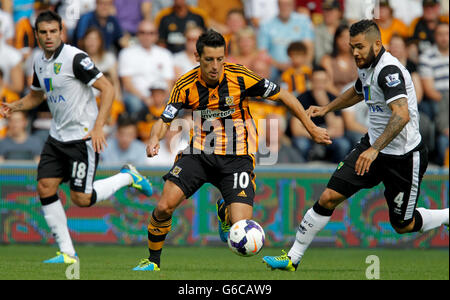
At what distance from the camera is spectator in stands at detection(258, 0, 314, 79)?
1625 cm

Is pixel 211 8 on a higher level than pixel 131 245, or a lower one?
higher

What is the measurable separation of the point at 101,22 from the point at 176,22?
1.43 meters

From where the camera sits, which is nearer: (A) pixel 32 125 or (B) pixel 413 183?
(B) pixel 413 183

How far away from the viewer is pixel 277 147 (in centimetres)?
1445

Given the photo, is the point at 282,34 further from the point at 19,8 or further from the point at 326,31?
the point at 19,8

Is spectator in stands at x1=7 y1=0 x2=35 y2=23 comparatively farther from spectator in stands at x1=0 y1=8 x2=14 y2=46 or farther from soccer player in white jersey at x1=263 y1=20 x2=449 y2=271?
soccer player in white jersey at x1=263 y1=20 x2=449 y2=271

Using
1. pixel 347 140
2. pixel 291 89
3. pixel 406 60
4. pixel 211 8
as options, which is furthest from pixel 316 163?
pixel 211 8

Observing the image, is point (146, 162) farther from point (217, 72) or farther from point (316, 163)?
point (217, 72)

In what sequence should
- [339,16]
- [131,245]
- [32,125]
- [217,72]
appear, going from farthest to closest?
[339,16], [32,125], [131,245], [217,72]

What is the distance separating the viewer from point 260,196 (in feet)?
45.7

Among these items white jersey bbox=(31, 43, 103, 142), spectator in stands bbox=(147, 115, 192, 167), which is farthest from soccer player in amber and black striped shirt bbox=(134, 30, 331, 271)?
spectator in stands bbox=(147, 115, 192, 167)

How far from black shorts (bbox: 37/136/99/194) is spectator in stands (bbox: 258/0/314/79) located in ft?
21.2

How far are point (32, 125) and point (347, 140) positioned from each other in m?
5.50

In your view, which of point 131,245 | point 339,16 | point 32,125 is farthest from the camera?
point 339,16
